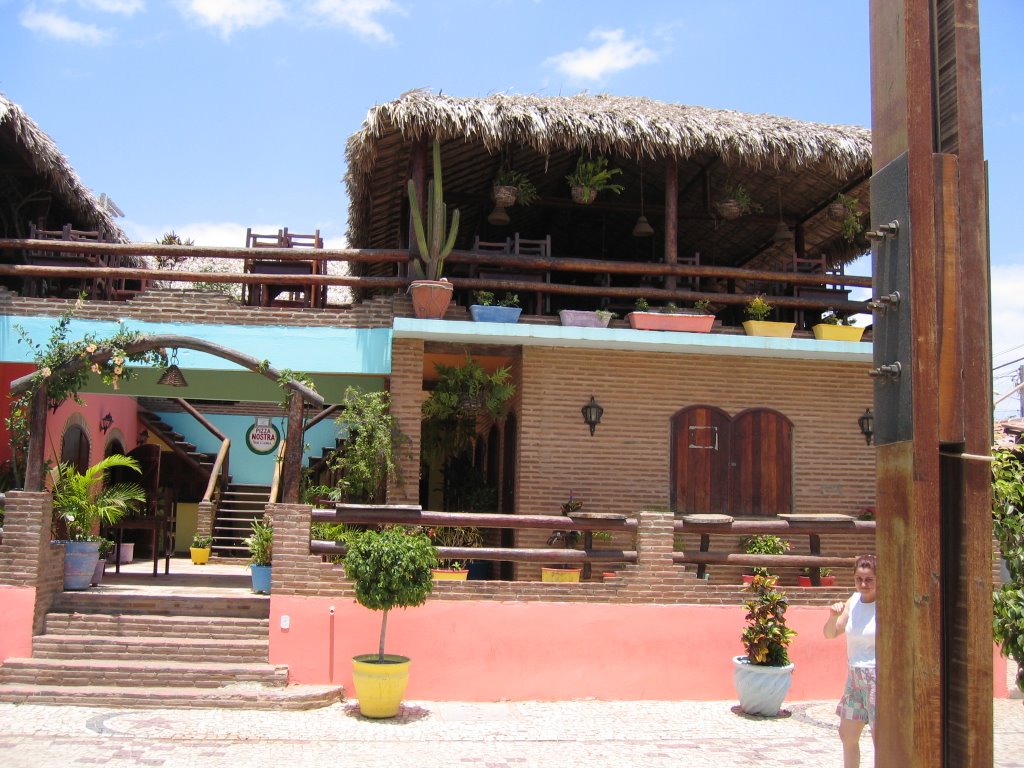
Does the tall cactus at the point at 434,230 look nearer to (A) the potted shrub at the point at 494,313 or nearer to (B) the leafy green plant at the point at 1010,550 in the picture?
(A) the potted shrub at the point at 494,313

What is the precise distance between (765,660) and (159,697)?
5.26 metres

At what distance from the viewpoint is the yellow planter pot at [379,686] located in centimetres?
824

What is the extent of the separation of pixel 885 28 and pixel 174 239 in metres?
13.0

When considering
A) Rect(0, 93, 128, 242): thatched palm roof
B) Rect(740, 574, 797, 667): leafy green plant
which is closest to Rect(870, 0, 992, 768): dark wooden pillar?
Rect(740, 574, 797, 667): leafy green plant

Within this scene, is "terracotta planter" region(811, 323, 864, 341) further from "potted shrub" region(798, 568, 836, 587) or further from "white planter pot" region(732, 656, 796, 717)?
"white planter pot" region(732, 656, 796, 717)

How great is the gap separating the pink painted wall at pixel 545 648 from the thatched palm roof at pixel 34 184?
666 centimetres

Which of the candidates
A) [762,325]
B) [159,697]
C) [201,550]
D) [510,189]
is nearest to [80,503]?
[159,697]

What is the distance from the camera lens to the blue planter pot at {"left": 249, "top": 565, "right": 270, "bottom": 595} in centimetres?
1028

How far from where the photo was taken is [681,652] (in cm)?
949

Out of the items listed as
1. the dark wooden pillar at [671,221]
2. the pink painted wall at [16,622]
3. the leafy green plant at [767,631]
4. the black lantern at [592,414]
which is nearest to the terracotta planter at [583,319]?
the black lantern at [592,414]

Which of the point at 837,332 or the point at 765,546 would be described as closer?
the point at 765,546

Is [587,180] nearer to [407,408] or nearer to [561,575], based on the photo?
→ [407,408]

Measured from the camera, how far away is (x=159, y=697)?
27.4 feet

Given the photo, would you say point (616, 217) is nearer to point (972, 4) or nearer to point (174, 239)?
point (174, 239)
